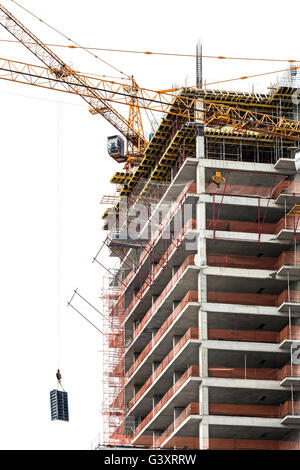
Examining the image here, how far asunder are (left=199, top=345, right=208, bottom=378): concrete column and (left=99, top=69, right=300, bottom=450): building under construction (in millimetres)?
155

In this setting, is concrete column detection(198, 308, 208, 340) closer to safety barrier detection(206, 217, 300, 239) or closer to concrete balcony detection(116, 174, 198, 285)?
safety barrier detection(206, 217, 300, 239)

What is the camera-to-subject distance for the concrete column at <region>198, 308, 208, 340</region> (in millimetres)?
119875

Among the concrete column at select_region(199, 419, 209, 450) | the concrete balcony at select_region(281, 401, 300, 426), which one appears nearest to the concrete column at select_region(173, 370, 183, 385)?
the concrete column at select_region(199, 419, 209, 450)

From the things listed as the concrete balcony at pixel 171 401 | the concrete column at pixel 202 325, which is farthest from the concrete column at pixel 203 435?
the concrete column at pixel 202 325

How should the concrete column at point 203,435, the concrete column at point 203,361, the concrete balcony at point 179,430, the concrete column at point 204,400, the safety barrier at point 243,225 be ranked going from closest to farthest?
the concrete column at point 203,435
the concrete column at point 204,400
the concrete balcony at point 179,430
the concrete column at point 203,361
the safety barrier at point 243,225

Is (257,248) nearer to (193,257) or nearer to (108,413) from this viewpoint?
(193,257)

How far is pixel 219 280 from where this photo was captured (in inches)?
4845

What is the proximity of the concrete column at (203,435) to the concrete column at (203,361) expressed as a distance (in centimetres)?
389

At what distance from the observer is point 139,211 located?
14112 cm

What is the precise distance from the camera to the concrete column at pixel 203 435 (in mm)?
115250

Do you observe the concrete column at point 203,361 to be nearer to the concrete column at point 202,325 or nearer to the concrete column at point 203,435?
the concrete column at point 202,325
